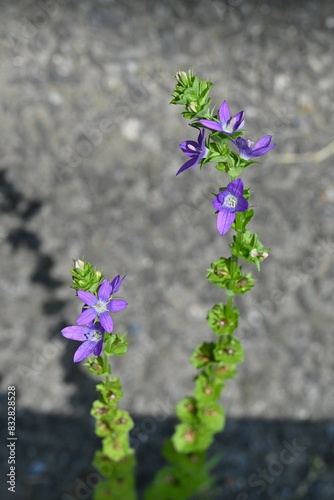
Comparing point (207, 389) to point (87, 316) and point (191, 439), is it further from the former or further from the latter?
point (87, 316)

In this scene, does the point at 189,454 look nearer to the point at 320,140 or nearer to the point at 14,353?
the point at 14,353

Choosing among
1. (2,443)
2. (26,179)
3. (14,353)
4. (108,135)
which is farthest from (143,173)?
(2,443)

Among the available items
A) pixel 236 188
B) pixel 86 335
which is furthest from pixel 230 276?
pixel 86 335

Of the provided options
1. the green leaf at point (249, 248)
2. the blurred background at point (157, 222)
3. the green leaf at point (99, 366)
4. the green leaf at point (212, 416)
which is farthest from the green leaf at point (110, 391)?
the blurred background at point (157, 222)

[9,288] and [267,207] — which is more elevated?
[267,207]

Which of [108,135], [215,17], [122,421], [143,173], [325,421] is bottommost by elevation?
[122,421]

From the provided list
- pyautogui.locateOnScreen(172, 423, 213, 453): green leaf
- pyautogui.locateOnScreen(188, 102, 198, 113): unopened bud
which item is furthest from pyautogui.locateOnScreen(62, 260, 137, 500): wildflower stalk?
pyautogui.locateOnScreen(188, 102, 198, 113): unopened bud
